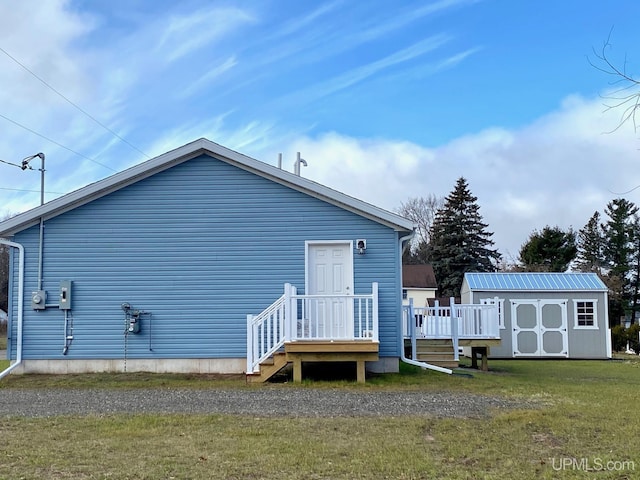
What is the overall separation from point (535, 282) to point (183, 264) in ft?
45.7

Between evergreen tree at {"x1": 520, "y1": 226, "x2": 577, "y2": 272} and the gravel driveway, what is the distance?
36.3 metres

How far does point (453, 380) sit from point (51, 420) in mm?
6813

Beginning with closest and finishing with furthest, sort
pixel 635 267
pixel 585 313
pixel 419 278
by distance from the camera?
pixel 585 313, pixel 419 278, pixel 635 267

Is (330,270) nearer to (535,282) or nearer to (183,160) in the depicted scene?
(183,160)

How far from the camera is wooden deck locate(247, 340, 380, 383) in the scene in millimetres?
10633

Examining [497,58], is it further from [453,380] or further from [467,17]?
[453,380]

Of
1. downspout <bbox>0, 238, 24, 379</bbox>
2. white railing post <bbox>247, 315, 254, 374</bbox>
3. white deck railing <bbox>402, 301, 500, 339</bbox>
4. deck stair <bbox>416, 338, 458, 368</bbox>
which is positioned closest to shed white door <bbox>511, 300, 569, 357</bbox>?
white deck railing <bbox>402, 301, 500, 339</bbox>

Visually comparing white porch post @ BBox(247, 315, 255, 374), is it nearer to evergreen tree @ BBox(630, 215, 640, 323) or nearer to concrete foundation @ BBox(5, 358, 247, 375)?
concrete foundation @ BBox(5, 358, 247, 375)

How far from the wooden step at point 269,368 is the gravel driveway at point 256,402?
60cm

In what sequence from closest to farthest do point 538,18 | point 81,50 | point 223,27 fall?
1. point 538,18
2. point 223,27
3. point 81,50

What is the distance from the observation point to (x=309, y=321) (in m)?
11.1

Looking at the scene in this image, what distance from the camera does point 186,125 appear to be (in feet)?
62.4

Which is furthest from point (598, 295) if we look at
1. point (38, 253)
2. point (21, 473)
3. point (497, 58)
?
point (21, 473)

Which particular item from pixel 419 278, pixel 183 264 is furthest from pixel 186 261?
pixel 419 278
